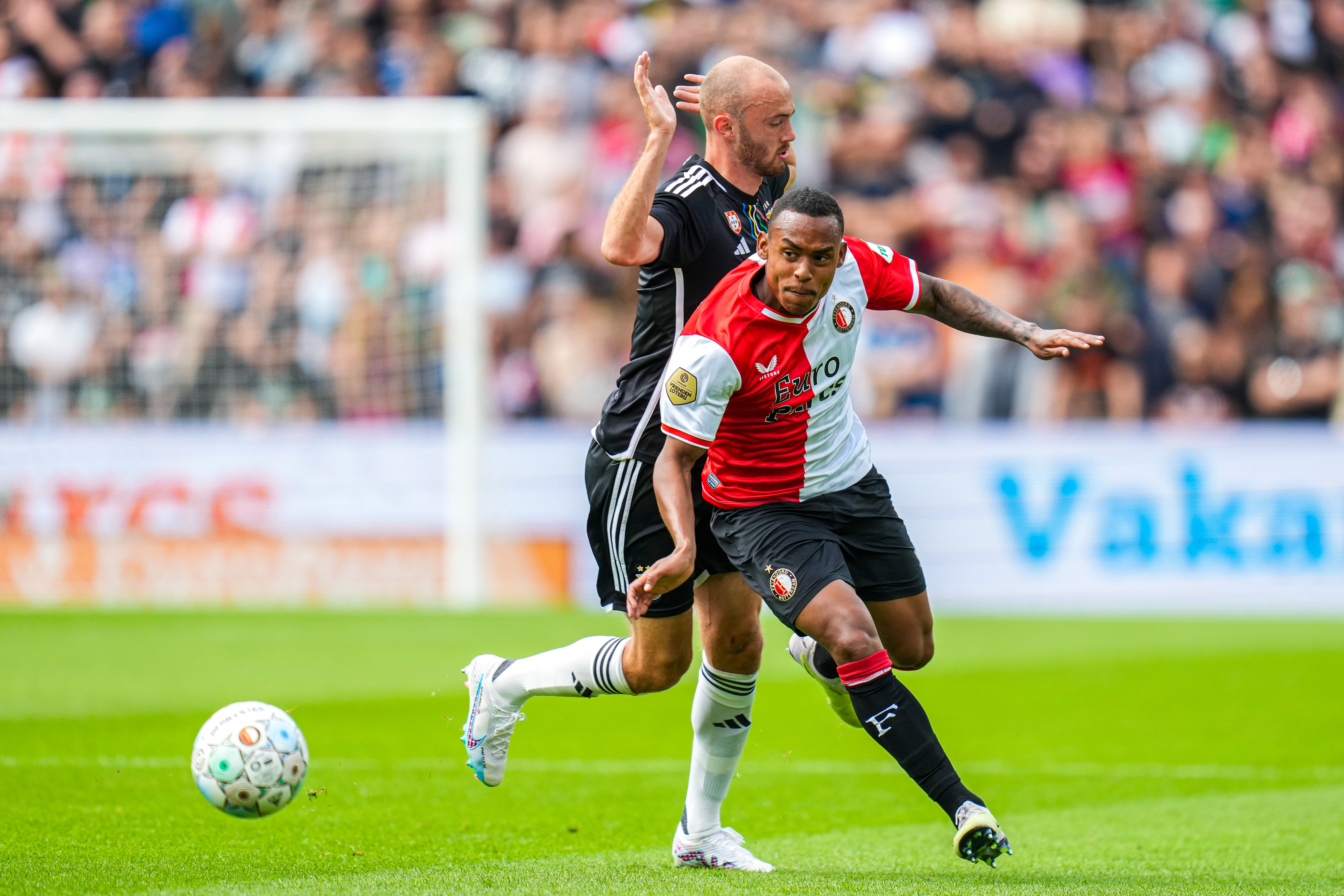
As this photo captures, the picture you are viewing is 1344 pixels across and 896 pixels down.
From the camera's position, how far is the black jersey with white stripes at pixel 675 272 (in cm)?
546

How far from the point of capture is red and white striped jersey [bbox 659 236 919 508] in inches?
204

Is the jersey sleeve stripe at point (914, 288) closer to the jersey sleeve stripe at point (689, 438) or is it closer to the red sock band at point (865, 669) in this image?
the jersey sleeve stripe at point (689, 438)

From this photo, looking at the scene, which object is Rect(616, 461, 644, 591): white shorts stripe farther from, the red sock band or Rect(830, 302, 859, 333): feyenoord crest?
the red sock band

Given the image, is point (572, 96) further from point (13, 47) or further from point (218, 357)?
point (13, 47)

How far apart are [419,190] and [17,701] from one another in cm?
679

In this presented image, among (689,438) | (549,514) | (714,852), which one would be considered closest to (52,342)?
(549,514)

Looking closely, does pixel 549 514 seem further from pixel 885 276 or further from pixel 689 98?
pixel 885 276

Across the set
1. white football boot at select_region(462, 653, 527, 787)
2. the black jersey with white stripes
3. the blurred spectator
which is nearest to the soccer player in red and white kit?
the black jersey with white stripes

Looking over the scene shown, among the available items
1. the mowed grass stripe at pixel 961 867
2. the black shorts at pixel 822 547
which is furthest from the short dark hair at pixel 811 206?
the mowed grass stripe at pixel 961 867

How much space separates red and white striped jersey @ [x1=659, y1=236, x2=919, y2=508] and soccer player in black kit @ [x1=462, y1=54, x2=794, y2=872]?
6.0 inches

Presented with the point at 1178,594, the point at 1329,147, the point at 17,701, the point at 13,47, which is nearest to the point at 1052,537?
the point at 1178,594

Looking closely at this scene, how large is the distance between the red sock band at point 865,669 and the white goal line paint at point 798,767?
2819 mm

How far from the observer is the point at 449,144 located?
563 inches

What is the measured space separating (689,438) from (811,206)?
2.66ft
